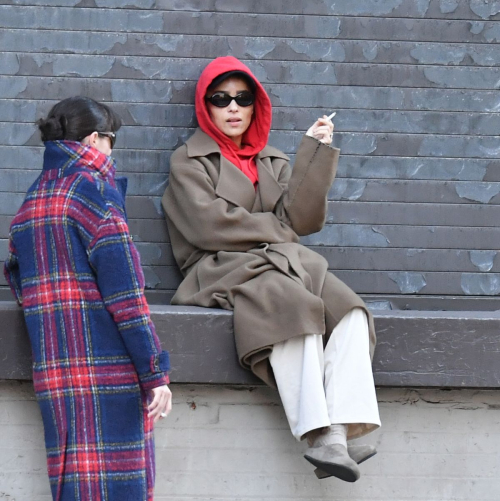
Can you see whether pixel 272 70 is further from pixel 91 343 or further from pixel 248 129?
pixel 91 343

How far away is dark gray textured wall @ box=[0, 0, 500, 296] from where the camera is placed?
161 inches

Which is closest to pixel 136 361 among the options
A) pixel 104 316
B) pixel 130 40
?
pixel 104 316

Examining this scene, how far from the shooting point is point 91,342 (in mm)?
2838

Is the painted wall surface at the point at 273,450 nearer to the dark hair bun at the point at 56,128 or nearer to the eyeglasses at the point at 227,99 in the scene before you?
the dark hair bun at the point at 56,128

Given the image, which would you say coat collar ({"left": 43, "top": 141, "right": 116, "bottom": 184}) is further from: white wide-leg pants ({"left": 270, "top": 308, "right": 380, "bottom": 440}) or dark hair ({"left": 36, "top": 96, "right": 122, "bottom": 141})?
white wide-leg pants ({"left": 270, "top": 308, "right": 380, "bottom": 440})

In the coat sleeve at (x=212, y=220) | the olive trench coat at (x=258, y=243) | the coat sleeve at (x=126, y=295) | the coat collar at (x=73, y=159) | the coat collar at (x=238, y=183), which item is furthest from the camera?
the coat collar at (x=238, y=183)

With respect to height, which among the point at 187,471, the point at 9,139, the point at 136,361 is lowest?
the point at 187,471

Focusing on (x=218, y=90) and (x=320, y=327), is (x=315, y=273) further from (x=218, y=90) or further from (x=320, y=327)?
(x=218, y=90)

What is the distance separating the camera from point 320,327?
10.9ft

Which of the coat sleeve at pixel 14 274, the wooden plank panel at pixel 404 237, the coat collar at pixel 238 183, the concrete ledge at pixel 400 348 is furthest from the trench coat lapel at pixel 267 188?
the coat sleeve at pixel 14 274

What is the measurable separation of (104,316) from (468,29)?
235 cm

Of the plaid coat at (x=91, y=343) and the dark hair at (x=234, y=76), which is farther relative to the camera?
the dark hair at (x=234, y=76)

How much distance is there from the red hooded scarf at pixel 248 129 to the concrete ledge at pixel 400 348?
28.7 inches

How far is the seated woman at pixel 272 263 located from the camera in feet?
10.8
